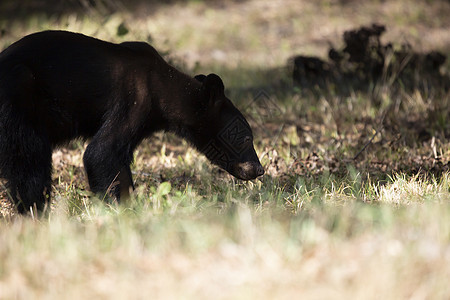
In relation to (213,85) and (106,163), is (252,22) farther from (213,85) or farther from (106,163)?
(106,163)

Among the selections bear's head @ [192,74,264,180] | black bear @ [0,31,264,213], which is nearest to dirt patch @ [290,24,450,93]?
bear's head @ [192,74,264,180]

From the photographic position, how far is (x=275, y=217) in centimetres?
356

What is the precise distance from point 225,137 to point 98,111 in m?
1.20

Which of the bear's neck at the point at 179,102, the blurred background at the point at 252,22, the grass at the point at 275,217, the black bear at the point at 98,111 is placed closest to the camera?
the grass at the point at 275,217

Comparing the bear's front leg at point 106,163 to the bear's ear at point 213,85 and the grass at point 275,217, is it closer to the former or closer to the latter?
the grass at point 275,217

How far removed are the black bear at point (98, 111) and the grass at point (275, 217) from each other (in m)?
0.27

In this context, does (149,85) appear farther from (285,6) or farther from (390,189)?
(285,6)

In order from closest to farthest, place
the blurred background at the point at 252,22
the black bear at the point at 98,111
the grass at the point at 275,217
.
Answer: the grass at the point at 275,217 < the black bear at the point at 98,111 < the blurred background at the point at 252,22

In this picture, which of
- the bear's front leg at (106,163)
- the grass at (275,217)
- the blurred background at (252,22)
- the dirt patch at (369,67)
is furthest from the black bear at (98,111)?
the blurred background at (252,22)

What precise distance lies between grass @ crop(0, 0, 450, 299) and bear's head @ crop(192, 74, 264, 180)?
0.61ft

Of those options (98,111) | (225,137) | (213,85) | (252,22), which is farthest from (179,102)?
(252,22)

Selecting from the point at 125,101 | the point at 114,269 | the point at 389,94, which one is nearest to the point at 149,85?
the point at 125,101

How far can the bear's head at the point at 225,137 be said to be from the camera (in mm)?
5379

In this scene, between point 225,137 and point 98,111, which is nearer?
point 98,111
